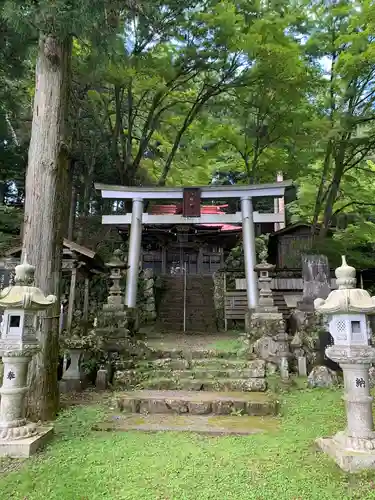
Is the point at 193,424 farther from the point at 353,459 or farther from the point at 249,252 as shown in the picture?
the point at 249,252

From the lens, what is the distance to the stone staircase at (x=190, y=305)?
1408 cm

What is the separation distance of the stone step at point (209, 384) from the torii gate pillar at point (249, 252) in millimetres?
3269

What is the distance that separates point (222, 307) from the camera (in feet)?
51.1

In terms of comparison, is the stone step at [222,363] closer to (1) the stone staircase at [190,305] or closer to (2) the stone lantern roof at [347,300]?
(2) the stone lantern roof at [347,300]

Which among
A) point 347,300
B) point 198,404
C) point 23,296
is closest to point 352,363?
point 347,300

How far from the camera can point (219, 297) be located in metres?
16.1

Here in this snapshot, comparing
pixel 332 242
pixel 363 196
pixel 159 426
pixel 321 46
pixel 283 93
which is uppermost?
pixel 321 46

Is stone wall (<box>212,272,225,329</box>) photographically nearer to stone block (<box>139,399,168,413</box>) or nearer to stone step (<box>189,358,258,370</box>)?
stone step (<box>189,358,258,370</box>)

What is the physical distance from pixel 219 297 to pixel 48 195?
11.9 meters

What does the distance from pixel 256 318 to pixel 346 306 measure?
4.75 m

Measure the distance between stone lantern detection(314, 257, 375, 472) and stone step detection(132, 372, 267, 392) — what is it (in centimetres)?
230

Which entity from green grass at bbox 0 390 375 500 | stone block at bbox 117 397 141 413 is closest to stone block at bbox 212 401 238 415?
green grass at bbox 0 390 375 500

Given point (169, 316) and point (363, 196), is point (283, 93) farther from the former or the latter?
point (169, 316)

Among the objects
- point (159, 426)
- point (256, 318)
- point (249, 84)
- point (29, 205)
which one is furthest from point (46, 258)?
point (249, 84)
